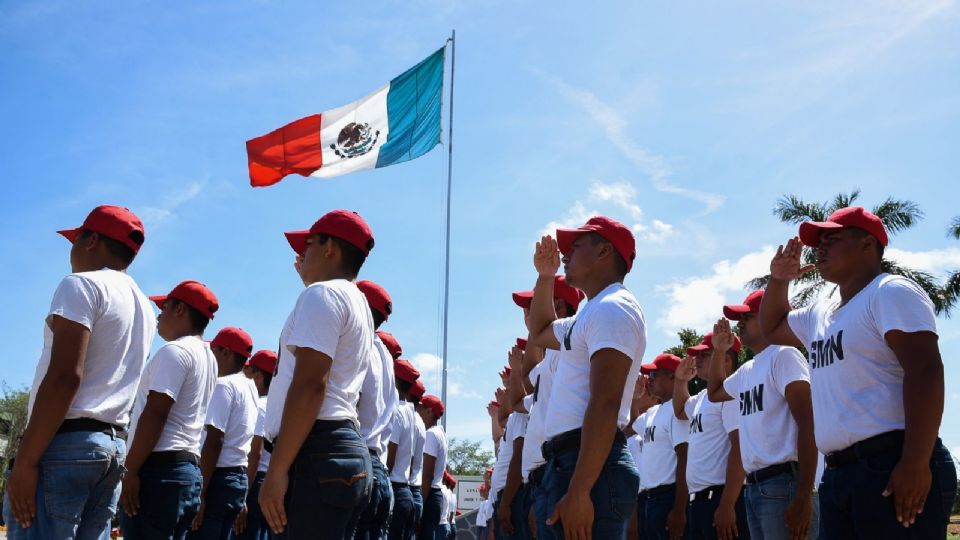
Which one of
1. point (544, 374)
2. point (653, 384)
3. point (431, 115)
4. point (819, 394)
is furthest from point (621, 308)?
point (431, 115)

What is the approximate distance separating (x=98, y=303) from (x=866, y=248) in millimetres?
3784

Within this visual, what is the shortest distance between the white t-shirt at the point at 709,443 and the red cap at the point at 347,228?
3765mm

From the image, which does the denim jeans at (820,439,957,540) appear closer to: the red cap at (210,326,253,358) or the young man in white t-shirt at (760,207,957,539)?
the young man in white t-shirt at (760,207,957,539)

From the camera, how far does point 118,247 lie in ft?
14.5

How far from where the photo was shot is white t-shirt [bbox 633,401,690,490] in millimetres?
8023

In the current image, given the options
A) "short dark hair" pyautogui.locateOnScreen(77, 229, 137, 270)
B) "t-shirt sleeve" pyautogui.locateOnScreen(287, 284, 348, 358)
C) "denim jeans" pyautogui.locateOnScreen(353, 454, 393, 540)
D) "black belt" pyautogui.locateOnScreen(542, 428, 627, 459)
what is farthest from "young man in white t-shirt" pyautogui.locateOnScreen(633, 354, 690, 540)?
"short dark hair" pyautogui.locateOnScreen(77, 229, 137, 270)

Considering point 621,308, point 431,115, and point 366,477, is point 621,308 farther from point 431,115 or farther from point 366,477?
point 431,115

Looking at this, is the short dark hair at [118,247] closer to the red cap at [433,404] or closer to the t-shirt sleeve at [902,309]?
the t-shirt sleeve at [902,309]

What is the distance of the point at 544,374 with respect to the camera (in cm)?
561

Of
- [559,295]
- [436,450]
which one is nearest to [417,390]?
[436,450]

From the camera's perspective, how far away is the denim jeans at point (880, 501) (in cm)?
364

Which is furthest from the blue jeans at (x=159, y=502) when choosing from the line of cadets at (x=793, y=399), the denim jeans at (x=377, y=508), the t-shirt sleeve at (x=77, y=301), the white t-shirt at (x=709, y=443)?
the white t-shirt at (x=709, y=443)

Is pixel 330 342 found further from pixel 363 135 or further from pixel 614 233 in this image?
pixel 363 135

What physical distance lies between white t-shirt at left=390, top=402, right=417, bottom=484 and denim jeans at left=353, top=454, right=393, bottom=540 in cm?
203
